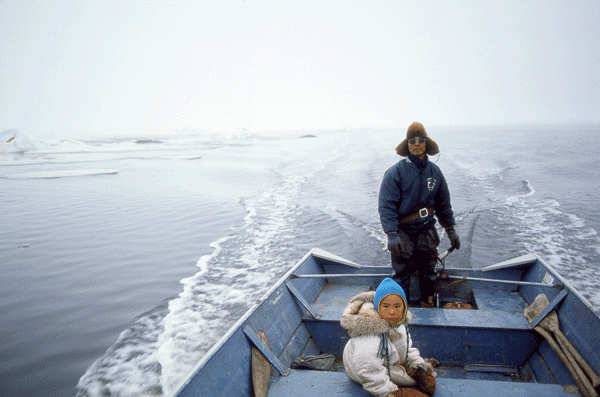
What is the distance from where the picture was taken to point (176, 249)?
8148 mm

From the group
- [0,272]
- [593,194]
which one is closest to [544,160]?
[593,194]

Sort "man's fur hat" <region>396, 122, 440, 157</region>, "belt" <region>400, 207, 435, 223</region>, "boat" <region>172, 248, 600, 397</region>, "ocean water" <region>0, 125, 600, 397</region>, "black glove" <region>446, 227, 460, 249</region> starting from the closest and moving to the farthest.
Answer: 1. "boat" <region>172, 248, 600, 397</region>
2. "man's fur hat" <region>396, 122, 440, 157</region>
3. "belt" <region>400, 207, 435, 223</region>
4. "black glove" <region>446, 227, 460, 249</region>
5. "ocean water" <region>0, 125, 600, 397</region>

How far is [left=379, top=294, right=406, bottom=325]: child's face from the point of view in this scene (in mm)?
2250

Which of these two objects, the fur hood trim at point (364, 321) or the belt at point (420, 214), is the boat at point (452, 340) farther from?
the belt at point (420, 214)

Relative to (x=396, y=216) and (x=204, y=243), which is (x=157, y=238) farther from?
(x=396, y=216)

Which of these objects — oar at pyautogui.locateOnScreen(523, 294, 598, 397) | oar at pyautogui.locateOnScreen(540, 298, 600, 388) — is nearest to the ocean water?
oar at pyautogui.locateOnScreen(523, 294, 598, 397)

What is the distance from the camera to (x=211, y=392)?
2418mm

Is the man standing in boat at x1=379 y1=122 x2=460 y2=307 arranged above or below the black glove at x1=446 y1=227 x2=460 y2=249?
above

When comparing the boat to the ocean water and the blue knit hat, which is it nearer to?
the blue knit hat

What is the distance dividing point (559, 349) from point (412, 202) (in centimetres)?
188

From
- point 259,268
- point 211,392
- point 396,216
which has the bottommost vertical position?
point 259,268

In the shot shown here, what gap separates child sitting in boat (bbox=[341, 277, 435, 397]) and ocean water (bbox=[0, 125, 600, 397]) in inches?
116

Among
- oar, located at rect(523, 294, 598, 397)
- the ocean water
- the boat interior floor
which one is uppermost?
oar, located at rect(523, 294, 598, 397)

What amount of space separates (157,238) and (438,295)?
7267mm
